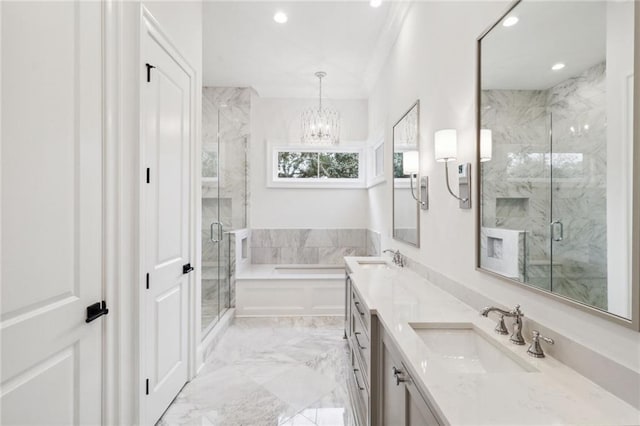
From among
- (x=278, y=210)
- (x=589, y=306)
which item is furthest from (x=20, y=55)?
(x=278, y=210)

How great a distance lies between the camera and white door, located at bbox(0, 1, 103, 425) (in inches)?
41.2

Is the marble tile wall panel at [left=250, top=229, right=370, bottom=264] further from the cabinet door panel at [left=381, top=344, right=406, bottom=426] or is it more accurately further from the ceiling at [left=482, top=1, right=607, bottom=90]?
the ceiling at [left=482, top=1, right=607, bottom=90]

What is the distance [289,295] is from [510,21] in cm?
356

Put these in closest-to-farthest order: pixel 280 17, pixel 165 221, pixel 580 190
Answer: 1. pixel 580 190
2. pixel 165 221
3. pixel 280 17

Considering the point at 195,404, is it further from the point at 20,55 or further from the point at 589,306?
the point at 589,306

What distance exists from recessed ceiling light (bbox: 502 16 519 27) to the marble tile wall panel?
12.5 feet

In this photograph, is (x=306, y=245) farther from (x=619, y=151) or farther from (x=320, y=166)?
(x=619, y=151)

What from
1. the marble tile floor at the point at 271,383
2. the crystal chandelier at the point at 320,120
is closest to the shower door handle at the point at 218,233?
the marble tile floor at the point at 271,383

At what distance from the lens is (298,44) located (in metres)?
3.57

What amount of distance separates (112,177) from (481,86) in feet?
5.96

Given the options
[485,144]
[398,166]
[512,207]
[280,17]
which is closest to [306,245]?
[398,166]

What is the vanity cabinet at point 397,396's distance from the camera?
0.97m

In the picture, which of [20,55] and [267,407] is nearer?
Answer: [20,55]

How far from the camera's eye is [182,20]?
2.33 metres
